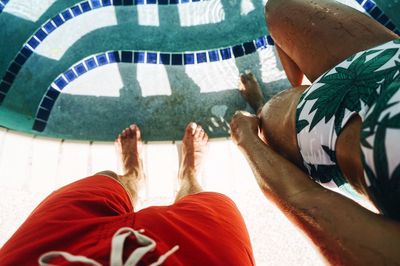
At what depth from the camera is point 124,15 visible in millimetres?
2141

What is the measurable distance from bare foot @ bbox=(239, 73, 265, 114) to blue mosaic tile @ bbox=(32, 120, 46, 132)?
128 centimetres

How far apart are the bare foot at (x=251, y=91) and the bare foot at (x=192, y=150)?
0.35 metres

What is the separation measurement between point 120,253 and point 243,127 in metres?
0.77

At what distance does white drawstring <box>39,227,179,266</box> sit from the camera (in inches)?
30.3

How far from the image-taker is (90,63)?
2.15 metres

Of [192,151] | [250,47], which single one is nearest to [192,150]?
[192,151]

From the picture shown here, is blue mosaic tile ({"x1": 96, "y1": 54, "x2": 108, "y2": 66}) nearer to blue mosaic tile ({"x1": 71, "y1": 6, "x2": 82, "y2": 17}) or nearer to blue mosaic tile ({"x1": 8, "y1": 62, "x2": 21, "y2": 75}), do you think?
blue mosaic tile ({"x1": 71, "y1": 6, "x2": 82, "y2": 17})

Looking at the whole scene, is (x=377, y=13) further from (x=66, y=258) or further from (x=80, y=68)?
(x=66, y=258)

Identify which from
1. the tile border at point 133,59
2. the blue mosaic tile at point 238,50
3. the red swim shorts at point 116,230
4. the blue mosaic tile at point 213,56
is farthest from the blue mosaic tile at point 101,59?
the red swim shorts at point 116,230

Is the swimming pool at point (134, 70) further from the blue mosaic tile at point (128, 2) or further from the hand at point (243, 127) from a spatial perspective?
the hand at point (243, 127)

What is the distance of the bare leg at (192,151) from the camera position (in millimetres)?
1960

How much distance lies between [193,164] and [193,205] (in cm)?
79

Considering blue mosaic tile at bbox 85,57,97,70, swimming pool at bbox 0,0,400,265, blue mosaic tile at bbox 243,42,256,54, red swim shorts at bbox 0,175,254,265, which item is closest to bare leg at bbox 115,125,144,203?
swimming pool at bbox 0,0,400,265

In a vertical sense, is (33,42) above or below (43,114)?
above
